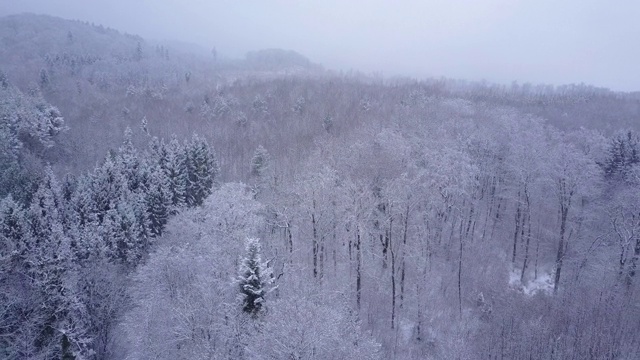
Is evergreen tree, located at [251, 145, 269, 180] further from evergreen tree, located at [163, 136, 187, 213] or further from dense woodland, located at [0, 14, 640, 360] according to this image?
evergreen tree, located at [163, 136, 187, 213]

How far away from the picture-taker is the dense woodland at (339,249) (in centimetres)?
1997

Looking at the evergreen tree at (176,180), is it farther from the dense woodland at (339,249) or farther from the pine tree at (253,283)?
the pine tree at (253,283)

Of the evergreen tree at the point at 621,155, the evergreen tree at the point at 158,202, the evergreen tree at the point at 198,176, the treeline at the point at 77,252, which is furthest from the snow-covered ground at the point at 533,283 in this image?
the evergreen tree at the point at 158,202

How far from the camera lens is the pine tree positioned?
66.2 ft

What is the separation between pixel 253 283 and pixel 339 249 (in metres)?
14.2

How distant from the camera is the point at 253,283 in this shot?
20.5m

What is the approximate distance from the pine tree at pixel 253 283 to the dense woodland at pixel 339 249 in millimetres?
83

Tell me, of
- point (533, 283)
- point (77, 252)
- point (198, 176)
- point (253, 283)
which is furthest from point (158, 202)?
point (533, 283)

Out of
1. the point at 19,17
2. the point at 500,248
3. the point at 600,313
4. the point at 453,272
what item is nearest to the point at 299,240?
the point at 453,272

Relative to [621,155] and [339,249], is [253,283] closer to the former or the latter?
[339,249]

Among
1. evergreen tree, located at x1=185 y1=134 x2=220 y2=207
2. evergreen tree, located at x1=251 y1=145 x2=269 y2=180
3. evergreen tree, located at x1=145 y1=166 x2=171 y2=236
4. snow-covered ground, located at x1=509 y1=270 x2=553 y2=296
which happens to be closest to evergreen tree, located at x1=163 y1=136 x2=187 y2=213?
evergreen tree, located at x1=185 y1=134 x2=220 y2=207

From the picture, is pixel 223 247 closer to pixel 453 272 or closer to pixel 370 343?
pixel 370 343

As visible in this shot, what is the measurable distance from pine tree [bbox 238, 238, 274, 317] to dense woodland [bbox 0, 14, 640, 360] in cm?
8

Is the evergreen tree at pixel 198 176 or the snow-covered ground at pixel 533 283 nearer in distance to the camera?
the snow-covered ground at pixel 533 283
